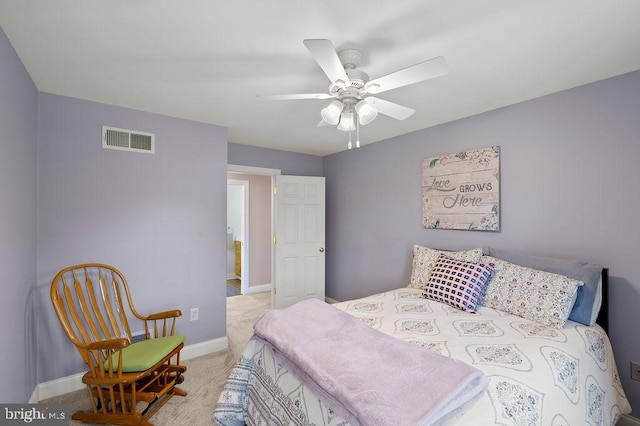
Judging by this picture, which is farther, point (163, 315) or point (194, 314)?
point (194, 314)

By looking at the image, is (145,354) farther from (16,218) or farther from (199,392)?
(16,218)

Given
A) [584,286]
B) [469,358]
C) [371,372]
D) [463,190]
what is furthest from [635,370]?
[371,372]

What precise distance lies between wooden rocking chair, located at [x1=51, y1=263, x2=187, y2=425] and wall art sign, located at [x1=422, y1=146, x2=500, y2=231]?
2698mm

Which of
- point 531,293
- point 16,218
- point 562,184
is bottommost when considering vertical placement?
point 531,293

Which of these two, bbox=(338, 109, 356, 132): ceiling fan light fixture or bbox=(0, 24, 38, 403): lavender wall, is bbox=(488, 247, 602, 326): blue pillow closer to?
bbox=(338, 109, 356, 132): ceiling fan light fixture

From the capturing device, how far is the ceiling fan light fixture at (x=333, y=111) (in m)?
1.77

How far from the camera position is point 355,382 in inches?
50.4

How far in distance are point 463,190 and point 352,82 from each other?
1821 millimetres

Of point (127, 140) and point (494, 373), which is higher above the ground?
point (127, 140)

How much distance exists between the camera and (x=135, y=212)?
2.72 meters

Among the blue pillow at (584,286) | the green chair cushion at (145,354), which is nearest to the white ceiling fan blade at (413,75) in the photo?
the blue pillow at (584,286)

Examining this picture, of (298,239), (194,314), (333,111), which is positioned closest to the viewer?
(333,111)

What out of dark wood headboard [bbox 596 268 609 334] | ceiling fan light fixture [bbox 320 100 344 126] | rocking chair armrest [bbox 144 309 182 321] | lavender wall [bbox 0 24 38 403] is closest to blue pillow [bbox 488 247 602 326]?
dark wood headboard [bbox 596 268 609 334]

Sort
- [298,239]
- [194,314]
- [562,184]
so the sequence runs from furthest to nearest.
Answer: [298,239], [194,314], [562,184]
